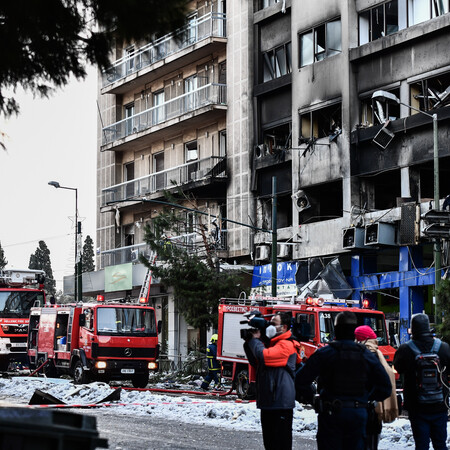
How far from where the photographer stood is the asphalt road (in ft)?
48.8

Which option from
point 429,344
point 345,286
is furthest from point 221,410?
point 345,286

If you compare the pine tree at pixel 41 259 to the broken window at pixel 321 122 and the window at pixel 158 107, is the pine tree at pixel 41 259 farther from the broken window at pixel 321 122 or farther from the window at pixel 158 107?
the broken window at pixel 321 122

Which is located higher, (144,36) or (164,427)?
(144,36)

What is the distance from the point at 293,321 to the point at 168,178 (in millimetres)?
22907

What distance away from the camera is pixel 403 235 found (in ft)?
103

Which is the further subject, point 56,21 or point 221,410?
point 221,410

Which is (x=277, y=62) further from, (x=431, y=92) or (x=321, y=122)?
(x=431, y=92)

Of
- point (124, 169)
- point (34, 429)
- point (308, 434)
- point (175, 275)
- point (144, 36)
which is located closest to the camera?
point (34, 429)

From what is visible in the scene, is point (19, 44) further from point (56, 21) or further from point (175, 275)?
point (175, 275)

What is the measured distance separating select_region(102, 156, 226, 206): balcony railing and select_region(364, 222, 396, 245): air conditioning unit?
28.4ft

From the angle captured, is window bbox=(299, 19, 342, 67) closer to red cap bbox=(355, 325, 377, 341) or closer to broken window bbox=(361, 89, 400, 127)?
broken window bbox=(361, 89, 400, 127)

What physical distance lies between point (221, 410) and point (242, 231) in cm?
2087

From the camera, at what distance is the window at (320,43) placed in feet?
117


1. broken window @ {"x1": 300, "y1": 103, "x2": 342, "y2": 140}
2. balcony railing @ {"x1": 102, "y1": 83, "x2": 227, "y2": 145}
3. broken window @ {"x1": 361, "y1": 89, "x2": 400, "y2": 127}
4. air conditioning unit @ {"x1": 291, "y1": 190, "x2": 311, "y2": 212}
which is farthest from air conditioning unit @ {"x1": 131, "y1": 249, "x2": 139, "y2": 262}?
broken window @ {"x1": 361, "y1": 89, "x2": 400, "y2": 127}
